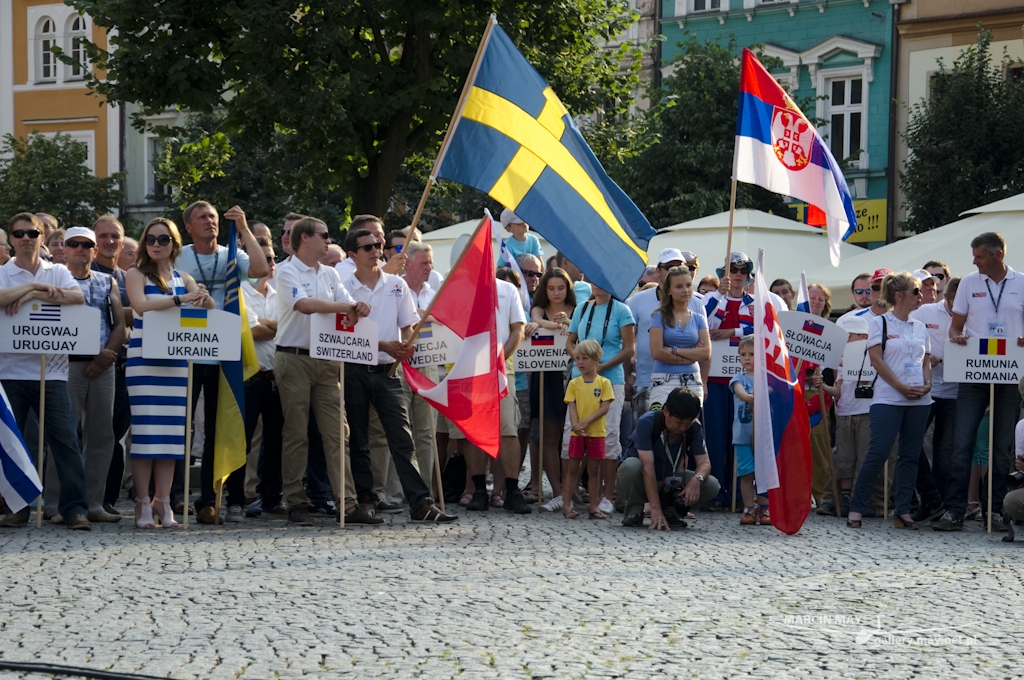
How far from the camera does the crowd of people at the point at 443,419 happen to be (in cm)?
973

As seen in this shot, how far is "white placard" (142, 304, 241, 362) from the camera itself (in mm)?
9539

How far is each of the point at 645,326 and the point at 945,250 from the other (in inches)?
243

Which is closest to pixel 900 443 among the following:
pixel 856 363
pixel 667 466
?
pixel 856 363

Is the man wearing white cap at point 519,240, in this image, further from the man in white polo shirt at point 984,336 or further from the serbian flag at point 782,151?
the man in white polo shirt at point 984,336

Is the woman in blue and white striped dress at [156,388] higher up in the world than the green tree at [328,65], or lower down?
lower down

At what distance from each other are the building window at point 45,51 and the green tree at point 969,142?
93.1 ft

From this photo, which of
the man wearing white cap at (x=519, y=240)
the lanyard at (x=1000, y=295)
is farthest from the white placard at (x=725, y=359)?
the man wearing white cap at (x=519, y=240)

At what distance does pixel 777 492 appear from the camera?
994 cm

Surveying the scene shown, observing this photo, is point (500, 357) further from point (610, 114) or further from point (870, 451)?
point (610, 114)

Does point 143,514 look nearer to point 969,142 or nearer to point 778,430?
point 778,430

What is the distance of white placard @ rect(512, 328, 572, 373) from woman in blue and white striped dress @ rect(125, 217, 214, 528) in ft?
9.19

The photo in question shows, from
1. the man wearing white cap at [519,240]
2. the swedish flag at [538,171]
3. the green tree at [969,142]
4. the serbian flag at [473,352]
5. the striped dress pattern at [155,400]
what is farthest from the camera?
the green tree at [969,142]

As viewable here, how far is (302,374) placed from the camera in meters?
10.0

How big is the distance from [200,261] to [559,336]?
293 centimetres
